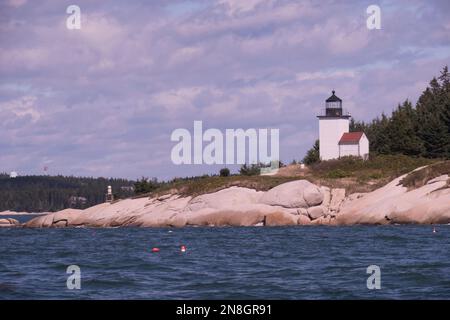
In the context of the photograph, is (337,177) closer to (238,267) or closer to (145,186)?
(145,186)

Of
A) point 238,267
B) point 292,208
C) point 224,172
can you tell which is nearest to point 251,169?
point 224,172

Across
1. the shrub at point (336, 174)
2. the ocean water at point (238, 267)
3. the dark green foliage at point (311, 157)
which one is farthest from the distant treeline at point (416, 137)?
the ocean water at point (238, 267)

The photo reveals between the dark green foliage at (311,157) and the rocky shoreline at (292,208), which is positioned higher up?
the dark green foliage at (311,157)

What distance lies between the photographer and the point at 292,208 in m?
71.4

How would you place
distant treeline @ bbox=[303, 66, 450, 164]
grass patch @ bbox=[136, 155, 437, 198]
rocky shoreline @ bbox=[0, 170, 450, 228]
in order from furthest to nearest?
distant treeline @ bbox=[303, 66, 450, 164] < grass patch @ bbox=[136, 155, 437, 198] < rocky shoreline @ bbox=[0, 170, 450, 228]

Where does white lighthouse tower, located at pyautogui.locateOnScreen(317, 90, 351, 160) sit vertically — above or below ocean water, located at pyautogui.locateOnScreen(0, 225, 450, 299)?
above

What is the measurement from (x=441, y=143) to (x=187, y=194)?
26654 millimetres

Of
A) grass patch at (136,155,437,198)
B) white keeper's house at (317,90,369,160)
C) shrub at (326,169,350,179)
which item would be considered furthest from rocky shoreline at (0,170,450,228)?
white keeper's house at (317,90,369,160)

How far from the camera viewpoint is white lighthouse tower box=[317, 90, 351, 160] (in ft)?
297

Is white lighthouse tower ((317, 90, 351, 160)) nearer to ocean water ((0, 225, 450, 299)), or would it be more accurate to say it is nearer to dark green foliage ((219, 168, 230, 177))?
dark green foliage ((219, 168, 230, 177))

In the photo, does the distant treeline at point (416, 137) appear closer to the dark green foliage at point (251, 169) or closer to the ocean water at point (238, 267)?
the dark green foliage at point (251, 169)

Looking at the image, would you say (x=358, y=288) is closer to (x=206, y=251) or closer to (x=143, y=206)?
(x=206, y=251)

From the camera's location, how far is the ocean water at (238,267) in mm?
27078

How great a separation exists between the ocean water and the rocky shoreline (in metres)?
10.2
